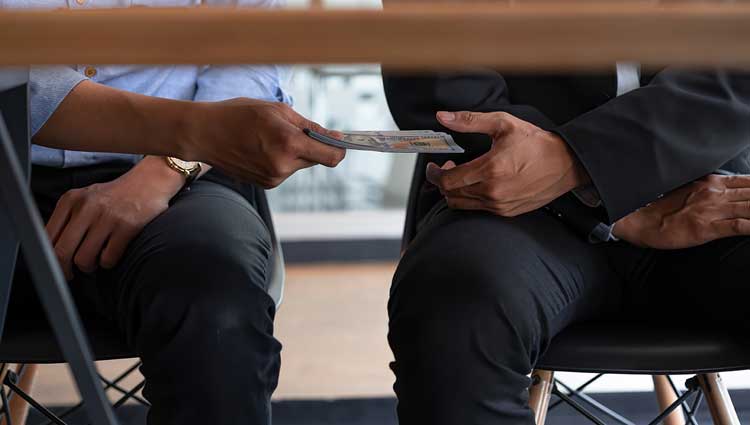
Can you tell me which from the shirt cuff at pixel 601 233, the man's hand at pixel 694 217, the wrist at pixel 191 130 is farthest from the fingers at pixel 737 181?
the wrist at pixel 191 130

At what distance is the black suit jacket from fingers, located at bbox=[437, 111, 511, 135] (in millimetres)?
62

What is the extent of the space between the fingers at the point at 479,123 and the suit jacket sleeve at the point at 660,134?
59mm

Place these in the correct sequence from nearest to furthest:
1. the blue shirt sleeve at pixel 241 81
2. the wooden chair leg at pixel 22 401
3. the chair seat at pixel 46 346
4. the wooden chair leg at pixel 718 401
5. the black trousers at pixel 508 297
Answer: the black trousers at pixel 508 297 → the chair seat at pixel 46 346 → the wooden chair leg at pixel 718 401 → the blue shirt sleeve at pixel 241 81 → the wooden chair leg at pixel 22 401

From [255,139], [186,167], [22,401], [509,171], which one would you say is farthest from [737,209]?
[22,401]

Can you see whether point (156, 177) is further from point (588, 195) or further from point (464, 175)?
point (588, 195)

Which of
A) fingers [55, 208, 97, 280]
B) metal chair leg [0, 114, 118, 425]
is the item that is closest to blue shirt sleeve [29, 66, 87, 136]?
fingers [55, 208, 97, 280]

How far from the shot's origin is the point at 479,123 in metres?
0.94

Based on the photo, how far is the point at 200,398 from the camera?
799 millimetres

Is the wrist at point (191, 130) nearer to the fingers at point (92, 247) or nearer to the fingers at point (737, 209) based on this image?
the fingers at point (92, 247)

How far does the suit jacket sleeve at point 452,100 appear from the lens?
3.34ft

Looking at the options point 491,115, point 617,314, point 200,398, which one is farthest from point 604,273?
point 200,398

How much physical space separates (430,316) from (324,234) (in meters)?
2.25

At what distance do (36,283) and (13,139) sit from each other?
0.70ft

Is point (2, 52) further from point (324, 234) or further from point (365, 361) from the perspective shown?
point (324, 234)
